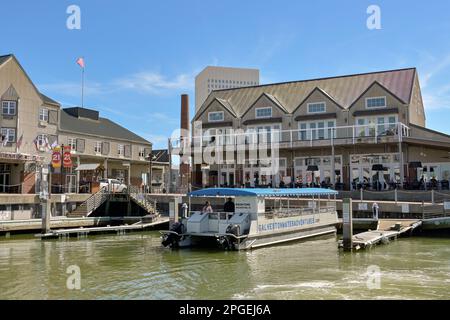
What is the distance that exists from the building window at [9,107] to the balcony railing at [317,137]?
648 inches

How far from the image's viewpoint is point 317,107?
4922 centimetres

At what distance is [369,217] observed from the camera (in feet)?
112

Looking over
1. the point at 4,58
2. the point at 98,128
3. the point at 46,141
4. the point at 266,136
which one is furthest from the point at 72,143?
the point at 266,136

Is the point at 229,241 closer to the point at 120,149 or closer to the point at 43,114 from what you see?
the point at 43,114

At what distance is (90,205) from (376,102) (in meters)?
28.7

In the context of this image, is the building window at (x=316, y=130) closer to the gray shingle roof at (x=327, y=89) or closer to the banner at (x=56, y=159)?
the gray shingle roof at (x=327, y=89)

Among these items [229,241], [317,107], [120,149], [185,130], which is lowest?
[229,241]

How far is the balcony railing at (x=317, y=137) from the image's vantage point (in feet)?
136

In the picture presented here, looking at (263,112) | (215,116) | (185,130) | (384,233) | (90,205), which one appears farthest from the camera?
(185,130)

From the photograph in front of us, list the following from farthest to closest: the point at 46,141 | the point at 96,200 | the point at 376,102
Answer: the point at 376,102 < the point at 46,141 < the point at 96,200

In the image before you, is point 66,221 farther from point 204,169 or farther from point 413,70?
point 413,70

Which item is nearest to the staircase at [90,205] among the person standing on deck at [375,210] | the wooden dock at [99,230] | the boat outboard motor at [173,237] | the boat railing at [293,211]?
the wooden dock at [99,230]

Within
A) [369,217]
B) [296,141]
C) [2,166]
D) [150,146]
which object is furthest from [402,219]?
[150,146]

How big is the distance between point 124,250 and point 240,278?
9630mm
